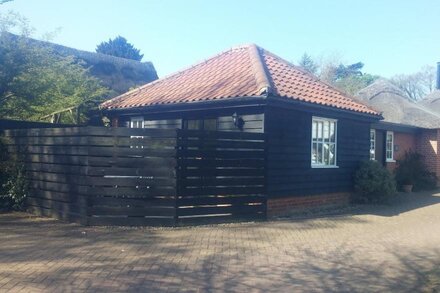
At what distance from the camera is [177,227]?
841cm

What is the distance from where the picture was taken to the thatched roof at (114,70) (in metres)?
28.1

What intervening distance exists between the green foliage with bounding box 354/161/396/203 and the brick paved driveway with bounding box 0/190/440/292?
3.29 metres

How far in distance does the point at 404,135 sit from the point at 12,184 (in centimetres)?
1666

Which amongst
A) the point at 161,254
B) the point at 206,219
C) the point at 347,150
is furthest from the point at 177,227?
the point at 347,150

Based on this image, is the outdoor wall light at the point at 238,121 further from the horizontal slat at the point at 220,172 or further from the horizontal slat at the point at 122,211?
the horizontal slat at the point at 122,211

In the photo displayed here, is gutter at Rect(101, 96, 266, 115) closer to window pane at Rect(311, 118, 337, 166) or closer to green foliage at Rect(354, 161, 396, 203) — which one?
window pane at Rect(311, 118, 337, 166)

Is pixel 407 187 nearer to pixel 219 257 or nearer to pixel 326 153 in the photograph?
pixel 326 153

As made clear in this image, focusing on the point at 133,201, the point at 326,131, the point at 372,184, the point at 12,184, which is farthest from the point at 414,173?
the point at 12,184

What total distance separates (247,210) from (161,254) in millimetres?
3150

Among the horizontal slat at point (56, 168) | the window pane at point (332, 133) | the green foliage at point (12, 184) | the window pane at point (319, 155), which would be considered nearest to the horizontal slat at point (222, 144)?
the horizontal slat at point (56, 168)

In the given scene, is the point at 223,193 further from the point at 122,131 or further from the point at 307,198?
the point at 307,198

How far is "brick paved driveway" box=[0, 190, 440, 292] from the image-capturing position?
17.2ft

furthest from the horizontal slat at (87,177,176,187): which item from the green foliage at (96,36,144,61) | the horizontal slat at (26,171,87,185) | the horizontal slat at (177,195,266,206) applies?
the green foliage at (96,36,144,61)

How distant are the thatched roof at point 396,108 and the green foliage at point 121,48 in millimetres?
33439
